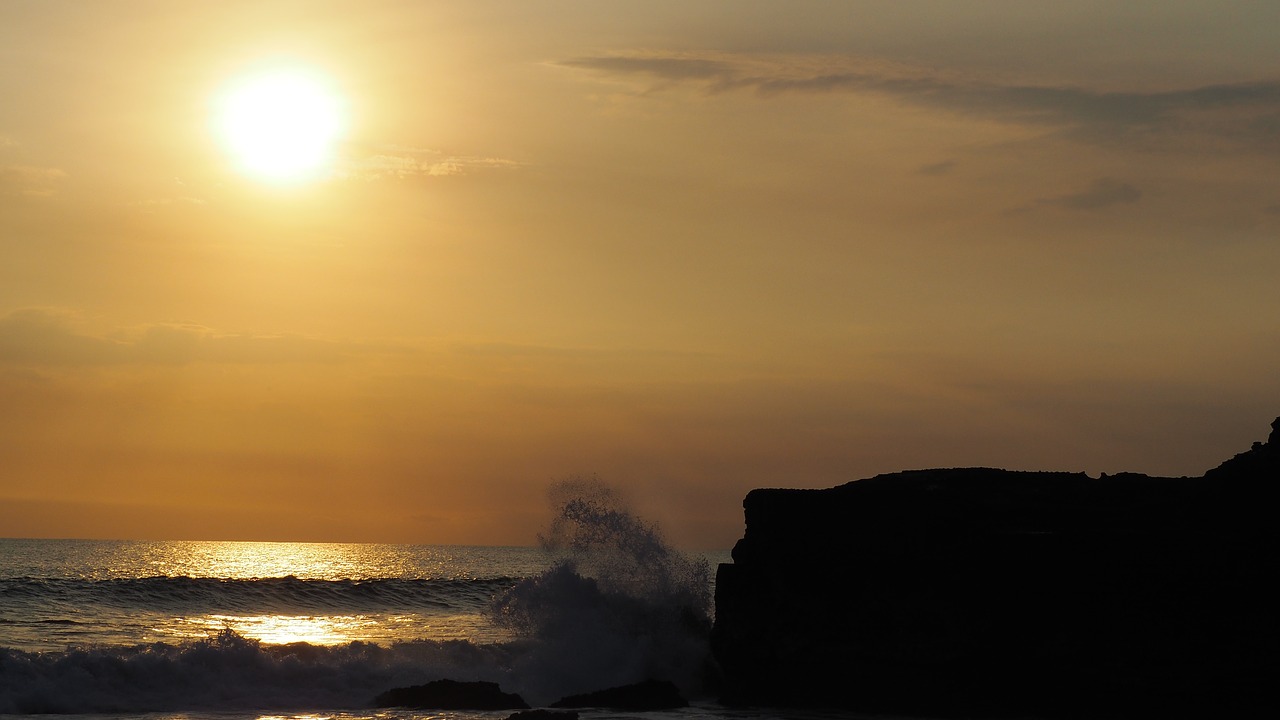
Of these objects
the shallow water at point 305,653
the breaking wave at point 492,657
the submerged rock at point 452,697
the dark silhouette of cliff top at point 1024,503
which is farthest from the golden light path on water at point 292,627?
the dark silhouette of cliff top at point 1024,503

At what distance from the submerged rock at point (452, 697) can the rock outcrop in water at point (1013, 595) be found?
171 inches

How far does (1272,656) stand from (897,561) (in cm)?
629

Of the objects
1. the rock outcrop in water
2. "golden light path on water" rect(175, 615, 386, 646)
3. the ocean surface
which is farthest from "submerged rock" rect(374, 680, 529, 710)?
"golden light path on water" rect(175, 615, 386, 646)

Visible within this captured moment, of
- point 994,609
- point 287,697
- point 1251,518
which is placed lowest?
point 287,697

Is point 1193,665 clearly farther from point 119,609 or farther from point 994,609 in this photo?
point 119,609

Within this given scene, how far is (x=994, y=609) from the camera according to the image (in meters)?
22.2

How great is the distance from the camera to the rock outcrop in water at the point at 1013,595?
816 inches

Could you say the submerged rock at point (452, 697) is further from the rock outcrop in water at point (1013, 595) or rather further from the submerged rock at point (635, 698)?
the rock outcrop in water at point (1013, 595)

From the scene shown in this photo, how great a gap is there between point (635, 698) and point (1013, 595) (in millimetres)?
7259

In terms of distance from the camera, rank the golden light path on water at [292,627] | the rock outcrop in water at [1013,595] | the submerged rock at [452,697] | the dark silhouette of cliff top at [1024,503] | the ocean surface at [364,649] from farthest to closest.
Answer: the golden light path on water at [292,627] → the ocean surface at [364,649] → the submerged rock at [452,697] → the dark silhouette of cliff top at [1024,503] → the rock outcrop in water at [1013,595]

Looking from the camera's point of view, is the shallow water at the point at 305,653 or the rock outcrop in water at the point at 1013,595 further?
the shallow water at the point at 305,653

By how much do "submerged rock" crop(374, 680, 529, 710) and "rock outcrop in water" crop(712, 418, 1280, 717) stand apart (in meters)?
4.35

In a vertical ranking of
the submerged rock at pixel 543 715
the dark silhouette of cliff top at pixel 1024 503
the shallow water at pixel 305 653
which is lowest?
the submerged rock at pixel 543 715

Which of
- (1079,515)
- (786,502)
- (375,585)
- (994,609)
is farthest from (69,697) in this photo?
(375,585)
